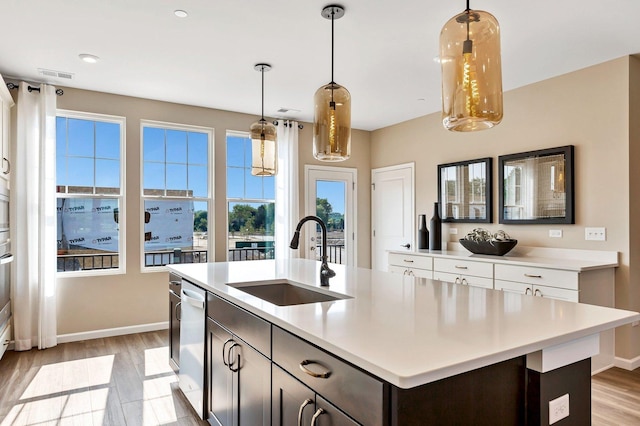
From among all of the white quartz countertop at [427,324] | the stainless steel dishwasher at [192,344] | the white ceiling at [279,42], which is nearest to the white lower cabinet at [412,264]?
the white ceiling at [279,42]

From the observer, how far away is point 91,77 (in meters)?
3.97

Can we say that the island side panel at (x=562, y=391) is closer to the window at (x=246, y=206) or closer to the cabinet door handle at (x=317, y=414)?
the cabinet door handle at (x=317, y=414)

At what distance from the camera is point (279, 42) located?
125 inches

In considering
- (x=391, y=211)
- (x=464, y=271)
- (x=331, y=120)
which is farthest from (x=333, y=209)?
(x=331, y=120)

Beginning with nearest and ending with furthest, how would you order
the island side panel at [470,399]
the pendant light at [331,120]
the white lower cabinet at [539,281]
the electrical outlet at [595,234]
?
the island side panel at [470,399]
the pendant light at [331,120]
the white lower cabinet at [539,281]
the electrical outlet at [595,234]

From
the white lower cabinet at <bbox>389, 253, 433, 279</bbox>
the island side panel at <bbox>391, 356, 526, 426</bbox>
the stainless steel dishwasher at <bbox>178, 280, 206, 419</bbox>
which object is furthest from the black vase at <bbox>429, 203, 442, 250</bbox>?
the island side panel at <bbox>391, 356, 526, 426</bbox>

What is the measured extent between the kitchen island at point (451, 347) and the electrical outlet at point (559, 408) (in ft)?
0.06

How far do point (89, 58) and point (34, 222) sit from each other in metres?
1.68

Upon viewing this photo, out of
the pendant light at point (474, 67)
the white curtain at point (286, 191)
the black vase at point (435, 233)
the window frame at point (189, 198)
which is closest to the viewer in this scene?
the pendant light at point (474, 67)

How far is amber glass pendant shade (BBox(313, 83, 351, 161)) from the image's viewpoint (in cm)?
253

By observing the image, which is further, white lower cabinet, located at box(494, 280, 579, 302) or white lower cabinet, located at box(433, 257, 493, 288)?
white lower cabinet, located at box(433, 257, 493, 288)

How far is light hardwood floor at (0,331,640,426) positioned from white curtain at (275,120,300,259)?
1997 mm

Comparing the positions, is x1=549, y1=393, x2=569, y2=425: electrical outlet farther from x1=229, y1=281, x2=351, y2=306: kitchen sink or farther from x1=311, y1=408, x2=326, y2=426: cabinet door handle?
x1=229, y1=281, x2=351, y2=306: kitchen sink

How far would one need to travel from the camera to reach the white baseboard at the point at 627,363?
3.44 metres
